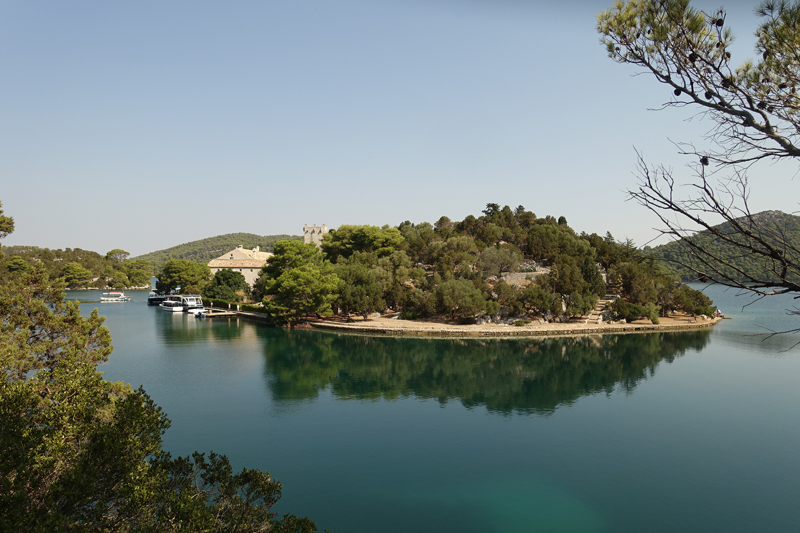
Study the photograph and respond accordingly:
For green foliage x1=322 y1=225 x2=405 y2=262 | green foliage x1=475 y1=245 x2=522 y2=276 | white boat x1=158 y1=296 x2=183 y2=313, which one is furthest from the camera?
green foliage x1=322 y1=225 x2=405 y2=262

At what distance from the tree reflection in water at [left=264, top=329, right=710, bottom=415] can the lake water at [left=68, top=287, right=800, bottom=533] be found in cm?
16

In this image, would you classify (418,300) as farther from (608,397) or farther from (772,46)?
(772,46)

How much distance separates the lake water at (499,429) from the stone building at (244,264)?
112 feet

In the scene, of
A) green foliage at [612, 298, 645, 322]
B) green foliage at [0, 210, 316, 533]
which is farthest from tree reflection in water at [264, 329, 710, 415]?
green foliage at [0, 210, 316, 533]

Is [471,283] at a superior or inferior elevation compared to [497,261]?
inferior

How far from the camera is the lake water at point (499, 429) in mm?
11867

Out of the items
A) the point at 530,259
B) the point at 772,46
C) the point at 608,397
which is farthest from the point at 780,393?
the point at 530,259

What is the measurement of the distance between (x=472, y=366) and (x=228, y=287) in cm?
4164

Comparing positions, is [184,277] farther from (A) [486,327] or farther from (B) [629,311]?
(B) [629,311]

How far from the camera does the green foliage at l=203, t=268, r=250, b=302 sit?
193 ft

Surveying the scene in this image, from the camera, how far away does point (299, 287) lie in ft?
135

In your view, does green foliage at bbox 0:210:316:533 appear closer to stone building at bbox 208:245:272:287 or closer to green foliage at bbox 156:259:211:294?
stone building at bbox 208:245:272:287

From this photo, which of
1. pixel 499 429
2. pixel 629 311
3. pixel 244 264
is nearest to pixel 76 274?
pixel 244 264

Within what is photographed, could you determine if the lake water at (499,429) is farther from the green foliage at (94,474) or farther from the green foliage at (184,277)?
the green foliage at (184,277)
